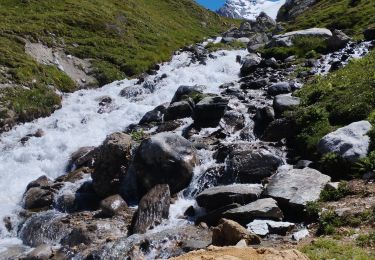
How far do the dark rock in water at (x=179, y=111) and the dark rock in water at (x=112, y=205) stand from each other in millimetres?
10042

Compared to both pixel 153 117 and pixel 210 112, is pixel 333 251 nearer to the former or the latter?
pixel 210 112

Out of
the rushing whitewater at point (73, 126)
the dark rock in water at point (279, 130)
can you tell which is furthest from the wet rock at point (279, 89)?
the dark rock in water at point (279, 130)

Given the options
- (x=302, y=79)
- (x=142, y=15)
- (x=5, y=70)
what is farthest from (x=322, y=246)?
(x=142, y=15)

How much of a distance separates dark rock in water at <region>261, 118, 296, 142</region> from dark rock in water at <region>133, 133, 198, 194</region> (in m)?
4.25

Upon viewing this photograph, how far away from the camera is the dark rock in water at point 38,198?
21.4m

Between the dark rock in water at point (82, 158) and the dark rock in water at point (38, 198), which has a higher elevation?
the dark rock in water at point (82, 158)

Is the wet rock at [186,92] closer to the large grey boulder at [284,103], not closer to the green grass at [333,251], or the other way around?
the large grey boulder at [284,103]

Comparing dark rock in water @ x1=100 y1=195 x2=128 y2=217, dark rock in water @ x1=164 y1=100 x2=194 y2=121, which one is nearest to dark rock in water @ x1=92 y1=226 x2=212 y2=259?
dark rock in water @ x1=100 y1=195 x2=128 y2=217

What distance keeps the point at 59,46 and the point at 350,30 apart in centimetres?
→ 2928

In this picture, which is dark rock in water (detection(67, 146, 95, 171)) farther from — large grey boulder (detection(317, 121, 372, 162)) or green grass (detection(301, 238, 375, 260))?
green grass (detection(301, 238, 375, 260))

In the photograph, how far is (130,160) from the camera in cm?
2200

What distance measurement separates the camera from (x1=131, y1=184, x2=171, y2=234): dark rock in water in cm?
1720

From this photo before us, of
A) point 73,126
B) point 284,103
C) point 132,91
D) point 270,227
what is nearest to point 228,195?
point 270,227

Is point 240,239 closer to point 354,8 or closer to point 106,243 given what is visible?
point 106,243
